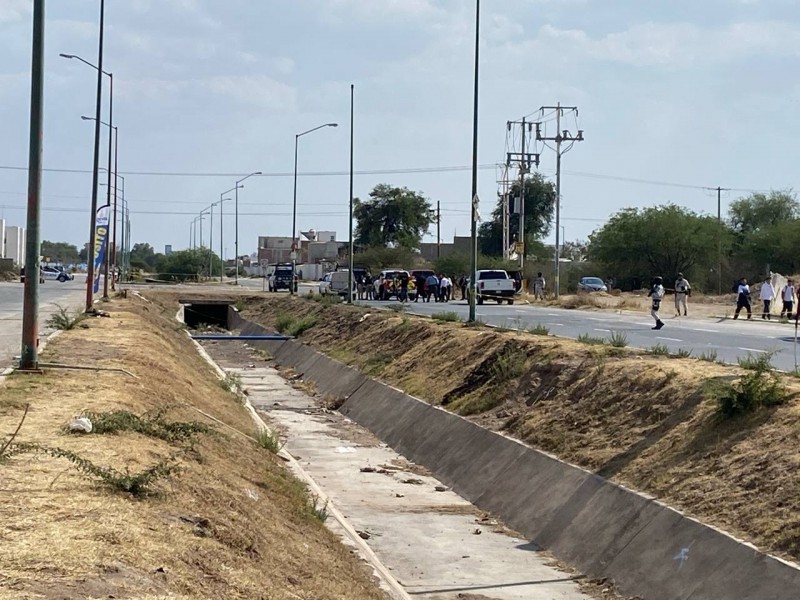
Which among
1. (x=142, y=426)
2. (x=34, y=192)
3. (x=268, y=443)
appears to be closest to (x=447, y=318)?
(x=268, y=443)

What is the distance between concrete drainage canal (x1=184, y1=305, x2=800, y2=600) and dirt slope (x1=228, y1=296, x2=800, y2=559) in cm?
35

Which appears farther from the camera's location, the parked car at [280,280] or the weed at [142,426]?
the parked car at [280,280]

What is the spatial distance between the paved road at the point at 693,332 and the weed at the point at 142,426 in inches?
445

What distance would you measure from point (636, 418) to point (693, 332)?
680 inches

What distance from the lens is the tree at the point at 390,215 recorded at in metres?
129

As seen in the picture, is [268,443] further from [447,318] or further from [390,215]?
[390,215]

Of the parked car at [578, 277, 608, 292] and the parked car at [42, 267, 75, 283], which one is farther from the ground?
the parked car at [578, 277, 608, 292]

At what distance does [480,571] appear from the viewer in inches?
558

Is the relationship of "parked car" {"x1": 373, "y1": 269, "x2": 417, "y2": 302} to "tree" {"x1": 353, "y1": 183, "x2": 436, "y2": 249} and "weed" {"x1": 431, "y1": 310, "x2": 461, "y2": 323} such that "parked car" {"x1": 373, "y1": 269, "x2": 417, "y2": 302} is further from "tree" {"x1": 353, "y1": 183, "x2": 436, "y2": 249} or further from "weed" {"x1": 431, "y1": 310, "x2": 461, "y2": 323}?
"tree" {"x1": 353, "y1": 183, "x2": 436, "y2": 249}

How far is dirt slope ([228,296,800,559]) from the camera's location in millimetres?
12289

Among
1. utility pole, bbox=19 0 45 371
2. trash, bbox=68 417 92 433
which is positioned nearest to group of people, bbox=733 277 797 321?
utility pole, bbox=19 0 45 371

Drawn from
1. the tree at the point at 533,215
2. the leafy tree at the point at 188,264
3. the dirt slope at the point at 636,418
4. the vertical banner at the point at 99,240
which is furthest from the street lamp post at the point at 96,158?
the leafy tree at the point at 188,264

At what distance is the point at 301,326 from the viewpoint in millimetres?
48406

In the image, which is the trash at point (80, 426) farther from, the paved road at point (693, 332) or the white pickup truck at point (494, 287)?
the white pickup truck at point (494, 287)
